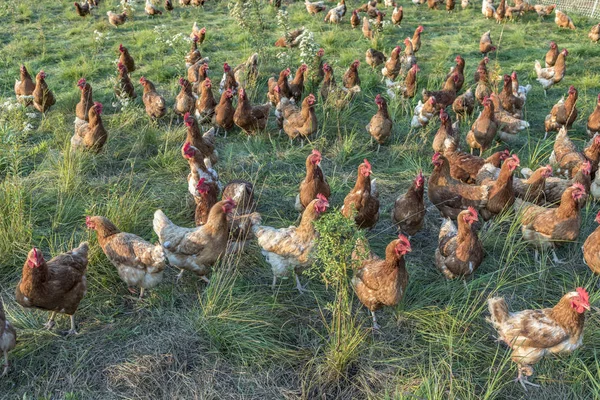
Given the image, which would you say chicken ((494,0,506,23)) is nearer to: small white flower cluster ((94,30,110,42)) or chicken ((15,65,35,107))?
small white flower cluster ((94,30,110,42))

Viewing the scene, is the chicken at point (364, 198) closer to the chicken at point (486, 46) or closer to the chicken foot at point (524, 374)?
the chicken foot at point (524, 374)

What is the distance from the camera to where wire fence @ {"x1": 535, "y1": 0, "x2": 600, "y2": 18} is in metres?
15.6

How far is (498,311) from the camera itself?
394 cm

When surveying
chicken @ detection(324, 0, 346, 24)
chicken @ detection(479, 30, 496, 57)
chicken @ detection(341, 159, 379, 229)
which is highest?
chicken @ detection(324, 0, 346, 24)

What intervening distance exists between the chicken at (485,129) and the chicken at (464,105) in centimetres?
81

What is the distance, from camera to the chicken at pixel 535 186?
549 cm

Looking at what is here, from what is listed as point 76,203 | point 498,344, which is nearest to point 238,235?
point 76,203

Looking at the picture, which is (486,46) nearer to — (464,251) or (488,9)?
(488,9)

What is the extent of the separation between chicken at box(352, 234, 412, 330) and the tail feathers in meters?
0.75

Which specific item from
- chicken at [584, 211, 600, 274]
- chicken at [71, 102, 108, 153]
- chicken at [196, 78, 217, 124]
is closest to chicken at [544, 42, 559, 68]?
chicken at [584, 211, 600, 274]

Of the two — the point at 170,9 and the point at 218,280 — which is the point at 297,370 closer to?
the point at 218,280

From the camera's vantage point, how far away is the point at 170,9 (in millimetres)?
15281

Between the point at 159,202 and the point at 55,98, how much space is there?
4.25 meters

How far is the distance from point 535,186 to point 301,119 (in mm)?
3423
